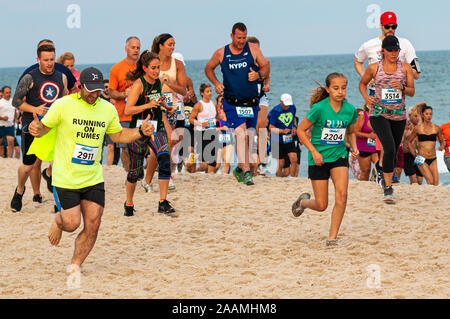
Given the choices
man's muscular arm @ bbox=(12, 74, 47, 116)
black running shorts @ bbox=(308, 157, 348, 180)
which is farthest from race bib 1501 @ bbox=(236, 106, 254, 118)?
black running shorts @ bbox=(308, 157, 348, 180)

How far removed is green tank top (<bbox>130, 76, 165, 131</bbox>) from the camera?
26.8ft

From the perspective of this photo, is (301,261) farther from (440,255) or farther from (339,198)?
(440,255)

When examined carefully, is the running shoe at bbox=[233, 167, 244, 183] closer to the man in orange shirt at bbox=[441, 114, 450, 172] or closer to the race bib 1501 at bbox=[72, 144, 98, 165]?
the man in orange shirt at bbox=[441, 114, 450, 172]

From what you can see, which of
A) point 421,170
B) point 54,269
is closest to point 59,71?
point 54,269

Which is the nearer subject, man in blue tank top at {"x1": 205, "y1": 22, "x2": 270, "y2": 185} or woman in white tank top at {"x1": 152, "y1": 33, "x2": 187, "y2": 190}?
woman in white tank top at {"x1": 152, "y1": 33, "x2": 187, "y2": 190}

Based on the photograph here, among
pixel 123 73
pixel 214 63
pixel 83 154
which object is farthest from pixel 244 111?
pixel 83 154


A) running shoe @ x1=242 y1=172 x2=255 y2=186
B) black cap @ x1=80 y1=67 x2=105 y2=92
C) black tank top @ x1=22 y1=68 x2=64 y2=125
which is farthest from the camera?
running shoe @ x1=242 y1=172 x2=255 y2=186

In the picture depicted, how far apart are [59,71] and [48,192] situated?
8.45 feet

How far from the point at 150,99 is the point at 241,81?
219cm

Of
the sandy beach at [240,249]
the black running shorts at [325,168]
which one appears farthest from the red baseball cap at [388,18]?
the black running shorts at [325,168]

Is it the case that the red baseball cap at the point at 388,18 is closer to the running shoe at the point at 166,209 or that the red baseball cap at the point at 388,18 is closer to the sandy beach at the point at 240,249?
the sandy beach at the point at 240,249

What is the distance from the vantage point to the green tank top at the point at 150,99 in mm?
8156

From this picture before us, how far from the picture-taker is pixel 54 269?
6297 mm

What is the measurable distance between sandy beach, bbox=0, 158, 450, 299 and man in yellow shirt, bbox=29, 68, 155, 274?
0.65m
